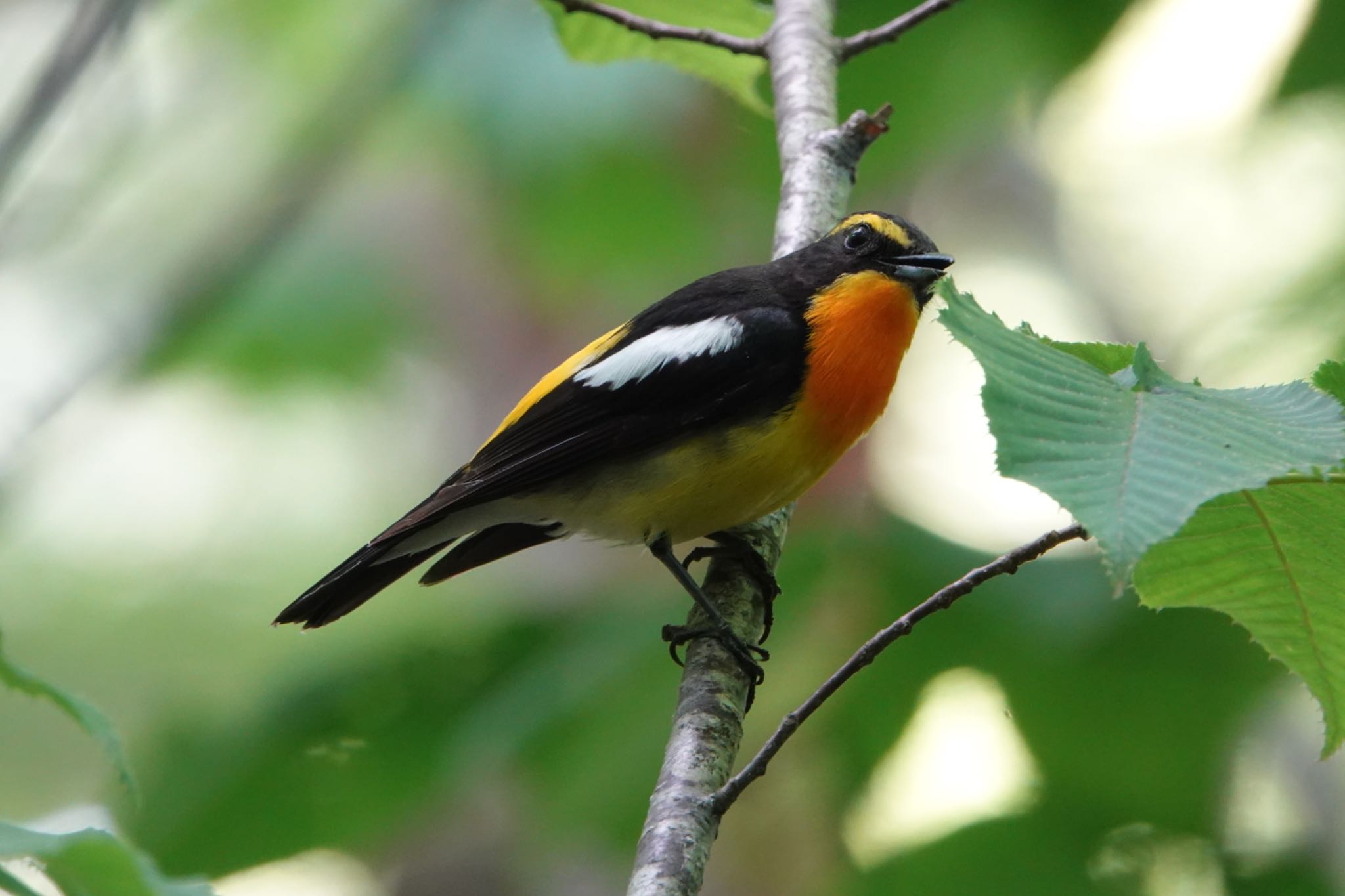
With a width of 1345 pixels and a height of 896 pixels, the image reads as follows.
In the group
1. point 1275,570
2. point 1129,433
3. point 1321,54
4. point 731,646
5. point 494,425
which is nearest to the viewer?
point 1129,433

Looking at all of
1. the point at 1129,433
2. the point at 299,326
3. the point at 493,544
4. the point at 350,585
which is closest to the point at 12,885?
the point at 1129,433

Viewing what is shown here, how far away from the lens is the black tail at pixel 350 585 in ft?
12.7

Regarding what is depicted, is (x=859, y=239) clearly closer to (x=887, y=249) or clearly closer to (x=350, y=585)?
(x=887, y=249)

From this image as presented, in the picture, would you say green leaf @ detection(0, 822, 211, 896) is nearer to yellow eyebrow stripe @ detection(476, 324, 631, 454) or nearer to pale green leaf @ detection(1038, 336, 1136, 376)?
pale green leaf @ detection(1038, 336, 1136, 376)

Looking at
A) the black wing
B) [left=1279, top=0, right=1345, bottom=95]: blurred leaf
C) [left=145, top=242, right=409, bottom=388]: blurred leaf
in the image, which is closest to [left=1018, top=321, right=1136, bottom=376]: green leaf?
the black wing

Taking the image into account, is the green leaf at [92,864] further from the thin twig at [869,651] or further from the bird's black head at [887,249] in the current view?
the bird's black head at [887,249]

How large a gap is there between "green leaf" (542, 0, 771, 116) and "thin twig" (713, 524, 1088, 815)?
83.7 inches

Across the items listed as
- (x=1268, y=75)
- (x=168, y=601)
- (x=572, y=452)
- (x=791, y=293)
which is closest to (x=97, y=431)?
(x=572, y=452)

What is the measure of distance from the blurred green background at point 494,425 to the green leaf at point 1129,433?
56.1 inches

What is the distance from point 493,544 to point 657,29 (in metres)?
1.63

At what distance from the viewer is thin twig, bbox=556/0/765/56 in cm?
368

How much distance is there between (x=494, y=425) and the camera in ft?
25.8

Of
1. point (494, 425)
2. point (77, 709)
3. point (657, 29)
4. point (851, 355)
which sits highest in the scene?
point (494, 425)

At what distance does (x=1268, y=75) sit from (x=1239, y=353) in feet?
2.89
